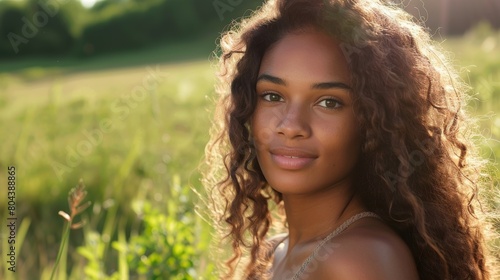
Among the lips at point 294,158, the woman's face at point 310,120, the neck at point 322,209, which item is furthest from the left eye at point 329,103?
the neck at point 322,209

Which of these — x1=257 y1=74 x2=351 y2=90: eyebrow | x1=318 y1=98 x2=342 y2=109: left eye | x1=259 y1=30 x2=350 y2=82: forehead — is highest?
x1=259 y1=30 x2=350 y2=82: forehead

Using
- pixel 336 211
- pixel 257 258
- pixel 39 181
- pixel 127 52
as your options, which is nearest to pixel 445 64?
pixel 336 211

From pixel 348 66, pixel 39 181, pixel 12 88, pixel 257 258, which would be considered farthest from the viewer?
pixel 12 88

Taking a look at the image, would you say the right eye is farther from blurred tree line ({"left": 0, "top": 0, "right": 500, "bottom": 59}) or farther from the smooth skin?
blurred tree line ({"left": 0, "top": 0, "right": 500, "bottom": 59})

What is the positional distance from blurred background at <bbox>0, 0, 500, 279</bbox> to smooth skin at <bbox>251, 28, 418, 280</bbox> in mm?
677

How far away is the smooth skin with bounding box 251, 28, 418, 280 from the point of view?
2535 mm

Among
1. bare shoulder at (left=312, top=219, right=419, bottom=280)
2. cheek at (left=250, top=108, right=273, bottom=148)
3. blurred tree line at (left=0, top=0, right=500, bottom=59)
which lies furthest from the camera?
blurred tree line at (left=0, top=0, right=500, bottom=59)

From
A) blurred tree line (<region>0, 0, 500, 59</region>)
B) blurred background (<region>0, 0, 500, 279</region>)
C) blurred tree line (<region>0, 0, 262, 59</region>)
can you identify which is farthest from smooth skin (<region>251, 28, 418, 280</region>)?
blurred tree line (<region>0, 0, 262, 59</region>)

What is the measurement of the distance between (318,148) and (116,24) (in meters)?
15.2

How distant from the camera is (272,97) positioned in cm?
288

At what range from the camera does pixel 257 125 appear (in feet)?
9.53

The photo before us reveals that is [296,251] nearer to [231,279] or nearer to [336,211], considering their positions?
[336,211]

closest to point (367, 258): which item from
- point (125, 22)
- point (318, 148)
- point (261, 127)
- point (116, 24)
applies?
point (318, 148)

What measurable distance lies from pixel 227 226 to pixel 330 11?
1.07 metres
